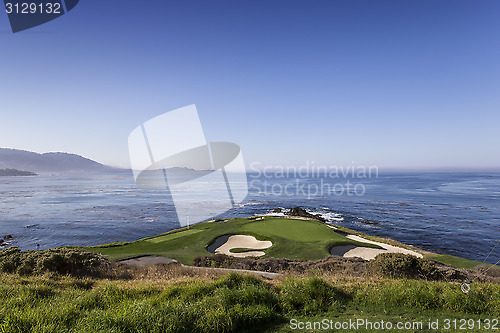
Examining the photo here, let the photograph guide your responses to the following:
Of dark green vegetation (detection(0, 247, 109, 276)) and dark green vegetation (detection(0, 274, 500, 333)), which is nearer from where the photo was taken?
dark green vegetation (detection(0, 274, 500, 333))

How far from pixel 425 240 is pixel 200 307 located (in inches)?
1230

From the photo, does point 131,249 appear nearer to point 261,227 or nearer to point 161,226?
point 261,227

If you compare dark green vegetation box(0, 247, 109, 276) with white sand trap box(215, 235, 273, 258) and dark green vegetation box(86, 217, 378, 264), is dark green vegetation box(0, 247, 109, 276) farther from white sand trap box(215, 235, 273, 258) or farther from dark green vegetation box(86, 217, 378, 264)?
white sand trap box(215, 235, 273, 258)

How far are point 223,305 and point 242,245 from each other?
1558cm

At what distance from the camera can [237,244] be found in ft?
69.5

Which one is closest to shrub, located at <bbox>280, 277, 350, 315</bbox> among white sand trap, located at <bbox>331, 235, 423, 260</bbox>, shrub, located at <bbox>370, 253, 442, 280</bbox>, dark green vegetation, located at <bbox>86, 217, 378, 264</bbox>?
shrub, located at <bbox>370, 253, 442, 280</bbox>

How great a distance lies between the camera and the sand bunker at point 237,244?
1897 cm

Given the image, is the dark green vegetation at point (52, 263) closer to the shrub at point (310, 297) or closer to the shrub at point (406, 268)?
the shrub at point (310, 297)

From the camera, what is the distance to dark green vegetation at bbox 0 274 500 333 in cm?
468

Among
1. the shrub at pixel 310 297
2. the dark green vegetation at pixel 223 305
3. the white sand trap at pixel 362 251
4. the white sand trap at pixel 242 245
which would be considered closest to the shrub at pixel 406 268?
the dark green vegetation at pixel 223 305

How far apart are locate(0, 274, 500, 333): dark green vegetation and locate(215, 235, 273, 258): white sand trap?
11012 millimetres
